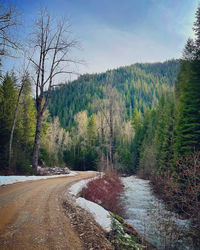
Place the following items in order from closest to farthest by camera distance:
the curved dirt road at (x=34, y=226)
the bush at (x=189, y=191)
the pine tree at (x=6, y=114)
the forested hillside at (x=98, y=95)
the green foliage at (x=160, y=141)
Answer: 1. the curved dirt road at (x=34, y=226)
2. the bush at (x=189, y=191)
3. the pine tree at (x=6, y=114)
4. the green foliage at (x=160, y=141)
5. the forested hillside at (x=98, y=95)

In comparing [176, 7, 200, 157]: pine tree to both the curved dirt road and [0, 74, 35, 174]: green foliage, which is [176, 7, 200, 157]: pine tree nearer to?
the curved dirt road

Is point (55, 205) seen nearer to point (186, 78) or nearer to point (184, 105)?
point (184, 105)

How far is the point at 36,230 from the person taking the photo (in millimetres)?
3756

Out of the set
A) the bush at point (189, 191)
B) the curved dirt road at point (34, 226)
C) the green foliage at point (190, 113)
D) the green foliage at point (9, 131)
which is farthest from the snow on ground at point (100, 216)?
the green foliage at point (190, 113)

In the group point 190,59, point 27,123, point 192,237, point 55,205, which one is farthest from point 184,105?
point 27,123

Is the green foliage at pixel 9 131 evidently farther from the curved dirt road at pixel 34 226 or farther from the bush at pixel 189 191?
the bush at pixel 189 191

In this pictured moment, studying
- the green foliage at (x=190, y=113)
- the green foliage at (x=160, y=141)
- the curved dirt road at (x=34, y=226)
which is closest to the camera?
the curved dirt road at (x=34, y=226)

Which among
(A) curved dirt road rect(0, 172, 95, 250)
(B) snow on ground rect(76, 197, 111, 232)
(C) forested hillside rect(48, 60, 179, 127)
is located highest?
(C) forested hillside rect(48, 60, 179, 127)

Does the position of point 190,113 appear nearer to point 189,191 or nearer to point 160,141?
point 189,191

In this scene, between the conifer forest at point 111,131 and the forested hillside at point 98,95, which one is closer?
the conifer forest at point 111,131

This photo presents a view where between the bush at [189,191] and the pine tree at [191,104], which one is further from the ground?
the pine tree at [191,104]

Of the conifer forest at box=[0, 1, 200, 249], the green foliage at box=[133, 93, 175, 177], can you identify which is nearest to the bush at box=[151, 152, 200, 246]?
the conifer forest at box=[0, 1, 200, 249]

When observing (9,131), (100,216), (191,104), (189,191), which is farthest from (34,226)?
(9,131)

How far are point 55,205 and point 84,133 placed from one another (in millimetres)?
46594
